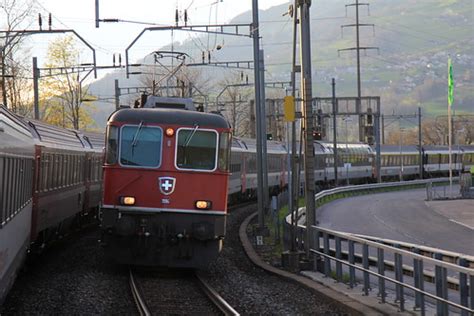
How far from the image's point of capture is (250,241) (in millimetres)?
27078

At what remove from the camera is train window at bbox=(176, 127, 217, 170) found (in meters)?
18.6

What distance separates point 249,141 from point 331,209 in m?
5.28

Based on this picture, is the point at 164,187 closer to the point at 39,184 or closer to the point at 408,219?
the point at 39,184

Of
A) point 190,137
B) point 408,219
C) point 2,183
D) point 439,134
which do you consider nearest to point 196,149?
point 190,137

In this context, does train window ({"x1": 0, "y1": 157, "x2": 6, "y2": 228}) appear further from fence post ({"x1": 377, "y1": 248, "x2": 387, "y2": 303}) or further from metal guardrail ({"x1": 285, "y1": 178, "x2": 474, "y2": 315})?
fence post ({"x1": 377, "y1": 248, "x2": 387, "y2": 303})

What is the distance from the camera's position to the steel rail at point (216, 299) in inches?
560

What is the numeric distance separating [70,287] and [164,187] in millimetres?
2646

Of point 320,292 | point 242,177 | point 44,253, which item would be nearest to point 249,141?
point 242,177

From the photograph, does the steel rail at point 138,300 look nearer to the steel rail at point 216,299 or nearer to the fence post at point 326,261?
the steel rail at point 216,299

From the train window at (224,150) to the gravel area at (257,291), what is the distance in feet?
6.85

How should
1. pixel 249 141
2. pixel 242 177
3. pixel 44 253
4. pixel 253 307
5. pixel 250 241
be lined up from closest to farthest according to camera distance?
pixel 253 307
pixel 44 253
pixel 250 241
pixel 242 177
pixel 249 141

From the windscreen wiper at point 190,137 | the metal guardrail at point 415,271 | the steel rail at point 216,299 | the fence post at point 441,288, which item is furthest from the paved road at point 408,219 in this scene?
the fence post at point 441,288

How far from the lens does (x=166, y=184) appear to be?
60.2 ft

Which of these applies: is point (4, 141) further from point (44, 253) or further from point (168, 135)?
point (44, 253)
